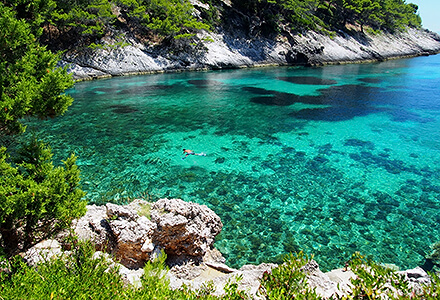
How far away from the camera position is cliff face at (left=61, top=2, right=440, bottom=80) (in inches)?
1745

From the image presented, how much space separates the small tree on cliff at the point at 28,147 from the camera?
226 inches

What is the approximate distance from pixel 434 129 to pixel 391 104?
8.53 meters

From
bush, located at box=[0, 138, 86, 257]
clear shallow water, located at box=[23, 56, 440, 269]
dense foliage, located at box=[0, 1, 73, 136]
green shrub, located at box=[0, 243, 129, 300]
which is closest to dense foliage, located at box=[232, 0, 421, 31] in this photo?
clear shallow water, located at box=[23, 56, 440, 269]

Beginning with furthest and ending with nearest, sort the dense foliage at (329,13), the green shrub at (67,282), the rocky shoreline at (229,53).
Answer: the dense foliage at (329,13), the rocky shoreline at (229,53), the green shrub at (67,282)

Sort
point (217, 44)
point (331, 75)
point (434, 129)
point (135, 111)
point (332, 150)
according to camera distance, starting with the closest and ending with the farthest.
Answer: point (332, 150), point (434, 129), point (135, 111), point (331, 75), point (217, 44)

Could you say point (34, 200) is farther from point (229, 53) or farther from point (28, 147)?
point (229, 53)

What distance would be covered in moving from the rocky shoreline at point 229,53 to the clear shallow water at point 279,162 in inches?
512

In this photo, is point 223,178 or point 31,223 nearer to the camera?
point 31,223

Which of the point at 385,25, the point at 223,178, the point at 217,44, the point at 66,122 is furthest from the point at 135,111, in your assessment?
the point at 385,25

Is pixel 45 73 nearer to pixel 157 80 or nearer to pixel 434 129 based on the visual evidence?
pixel 434 129

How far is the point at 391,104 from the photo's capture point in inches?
1178

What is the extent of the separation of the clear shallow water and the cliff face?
1315cm

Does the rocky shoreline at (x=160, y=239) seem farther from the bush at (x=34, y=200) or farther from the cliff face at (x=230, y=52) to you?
the cliff face at (x=230, y=52)

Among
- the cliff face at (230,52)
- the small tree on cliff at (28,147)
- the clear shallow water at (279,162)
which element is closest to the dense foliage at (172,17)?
the cliff face at (230,52)
